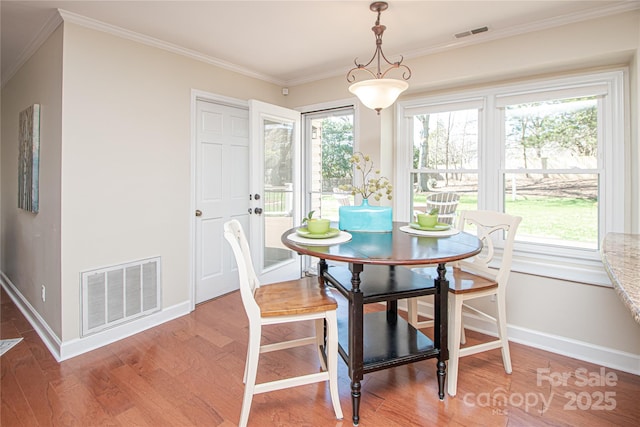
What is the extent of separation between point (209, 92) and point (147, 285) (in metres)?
1.87

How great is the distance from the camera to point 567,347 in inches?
95.7

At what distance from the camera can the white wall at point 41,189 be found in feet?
7.93

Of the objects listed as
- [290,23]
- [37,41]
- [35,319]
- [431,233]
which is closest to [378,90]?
[431,233]

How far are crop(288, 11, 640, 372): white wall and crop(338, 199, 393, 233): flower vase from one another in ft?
4.22

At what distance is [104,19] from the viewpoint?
7.98 ft

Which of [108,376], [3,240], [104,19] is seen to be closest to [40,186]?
[104,19]

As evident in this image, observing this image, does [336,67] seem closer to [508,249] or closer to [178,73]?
[178,73]

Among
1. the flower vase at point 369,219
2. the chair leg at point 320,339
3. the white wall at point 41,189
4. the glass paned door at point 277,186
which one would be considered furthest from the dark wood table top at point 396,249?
the white wall at point 41,189

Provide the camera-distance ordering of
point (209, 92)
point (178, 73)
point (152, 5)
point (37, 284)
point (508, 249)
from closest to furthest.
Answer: point (508, 249) < point (152, 5) < point (37, 284) < point (178, 73) < point (209, 92)

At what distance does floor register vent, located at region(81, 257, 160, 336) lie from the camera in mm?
2498

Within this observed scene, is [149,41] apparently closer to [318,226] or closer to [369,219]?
[318,226]

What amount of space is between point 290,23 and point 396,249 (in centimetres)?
190

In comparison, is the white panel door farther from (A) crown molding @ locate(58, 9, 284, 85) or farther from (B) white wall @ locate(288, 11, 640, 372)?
(B) white wall @ locate(288, 11, 640, 372)

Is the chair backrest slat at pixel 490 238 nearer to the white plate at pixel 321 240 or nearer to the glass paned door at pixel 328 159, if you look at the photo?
the white plate at pixel 321 240
